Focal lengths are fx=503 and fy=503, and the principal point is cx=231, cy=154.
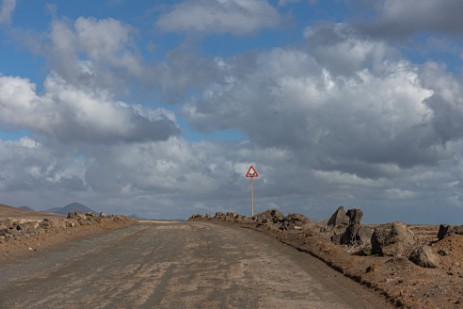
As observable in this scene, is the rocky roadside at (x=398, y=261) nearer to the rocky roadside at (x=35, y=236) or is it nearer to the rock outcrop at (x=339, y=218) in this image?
the rocky roadside at (x=35, y=236)

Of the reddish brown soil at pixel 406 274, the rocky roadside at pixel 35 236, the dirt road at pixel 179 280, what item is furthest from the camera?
the rocky roadside at pixel 35 236

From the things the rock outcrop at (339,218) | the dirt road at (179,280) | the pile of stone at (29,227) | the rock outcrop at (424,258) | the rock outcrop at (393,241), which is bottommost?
the dirt road at (179,280)

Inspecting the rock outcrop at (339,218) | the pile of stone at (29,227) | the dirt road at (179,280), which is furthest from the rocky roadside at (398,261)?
the pile of stone at (29,227)

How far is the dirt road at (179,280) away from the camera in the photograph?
1041cm

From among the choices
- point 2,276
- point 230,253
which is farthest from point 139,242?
point 2,276

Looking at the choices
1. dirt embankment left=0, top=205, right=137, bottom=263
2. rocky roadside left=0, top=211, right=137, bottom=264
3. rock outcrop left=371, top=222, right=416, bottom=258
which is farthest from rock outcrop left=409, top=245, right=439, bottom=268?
dirt embankment left=0, top=205, right=137, bottom=263

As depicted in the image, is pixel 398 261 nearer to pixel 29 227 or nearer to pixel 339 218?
pixel 339 218

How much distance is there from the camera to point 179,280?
12.9 m

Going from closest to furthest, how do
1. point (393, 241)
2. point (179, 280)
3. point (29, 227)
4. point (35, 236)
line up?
1. point (179, 280)
2. point (393, 241)
3. point (35, 236)
4. point (29, 227)

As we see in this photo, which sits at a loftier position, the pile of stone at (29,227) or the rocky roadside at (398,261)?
the pile of stone at (29,227)

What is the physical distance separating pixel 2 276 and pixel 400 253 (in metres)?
12.0

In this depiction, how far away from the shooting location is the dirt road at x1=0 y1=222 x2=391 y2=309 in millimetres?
10414

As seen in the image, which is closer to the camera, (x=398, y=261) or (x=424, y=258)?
(x=424, y=258)

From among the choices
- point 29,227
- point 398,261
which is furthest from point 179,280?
point 29,227
